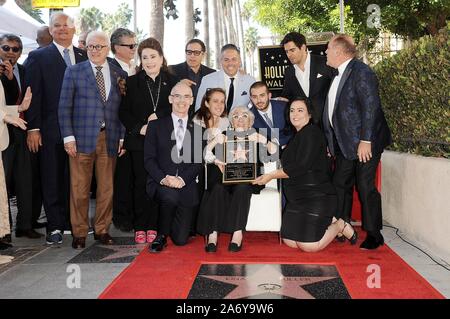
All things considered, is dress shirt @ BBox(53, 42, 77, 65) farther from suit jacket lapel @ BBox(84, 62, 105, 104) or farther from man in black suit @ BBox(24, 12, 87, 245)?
suit jacket lapel @ BBox(84, 62, 105, 104)

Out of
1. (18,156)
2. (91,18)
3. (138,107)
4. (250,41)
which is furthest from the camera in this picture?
(250,41)

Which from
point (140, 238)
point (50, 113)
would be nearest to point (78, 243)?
point (140, 238)

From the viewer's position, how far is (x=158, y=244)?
215 inches

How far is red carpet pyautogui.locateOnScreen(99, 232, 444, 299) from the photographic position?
400 cm

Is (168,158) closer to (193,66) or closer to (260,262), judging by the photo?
(260,262)

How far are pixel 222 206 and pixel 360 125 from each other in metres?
1.63

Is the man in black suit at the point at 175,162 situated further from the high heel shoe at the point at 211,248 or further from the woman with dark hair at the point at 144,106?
the high heel shoe at the point at 211,248

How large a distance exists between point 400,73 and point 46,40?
14.6ft

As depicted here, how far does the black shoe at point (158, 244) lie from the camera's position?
5398 millimetres

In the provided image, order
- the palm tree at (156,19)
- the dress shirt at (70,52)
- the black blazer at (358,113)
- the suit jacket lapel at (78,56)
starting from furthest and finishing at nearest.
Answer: the palm tree at (156,19), the suit jacket lapel at (78,56), the dress shirt at (70,52), the black blazer at (358,113)

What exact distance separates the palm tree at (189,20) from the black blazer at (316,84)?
1589 cm

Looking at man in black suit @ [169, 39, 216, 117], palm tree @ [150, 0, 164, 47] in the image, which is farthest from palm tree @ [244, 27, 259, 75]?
man in black suit @ [169, 39, 216, 117]

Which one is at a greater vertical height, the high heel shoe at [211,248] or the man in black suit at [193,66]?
the man in black suit at [193,66]

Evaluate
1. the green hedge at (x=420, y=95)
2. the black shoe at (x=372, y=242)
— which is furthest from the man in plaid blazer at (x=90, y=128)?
the green hedge at (x=420, y=95)
